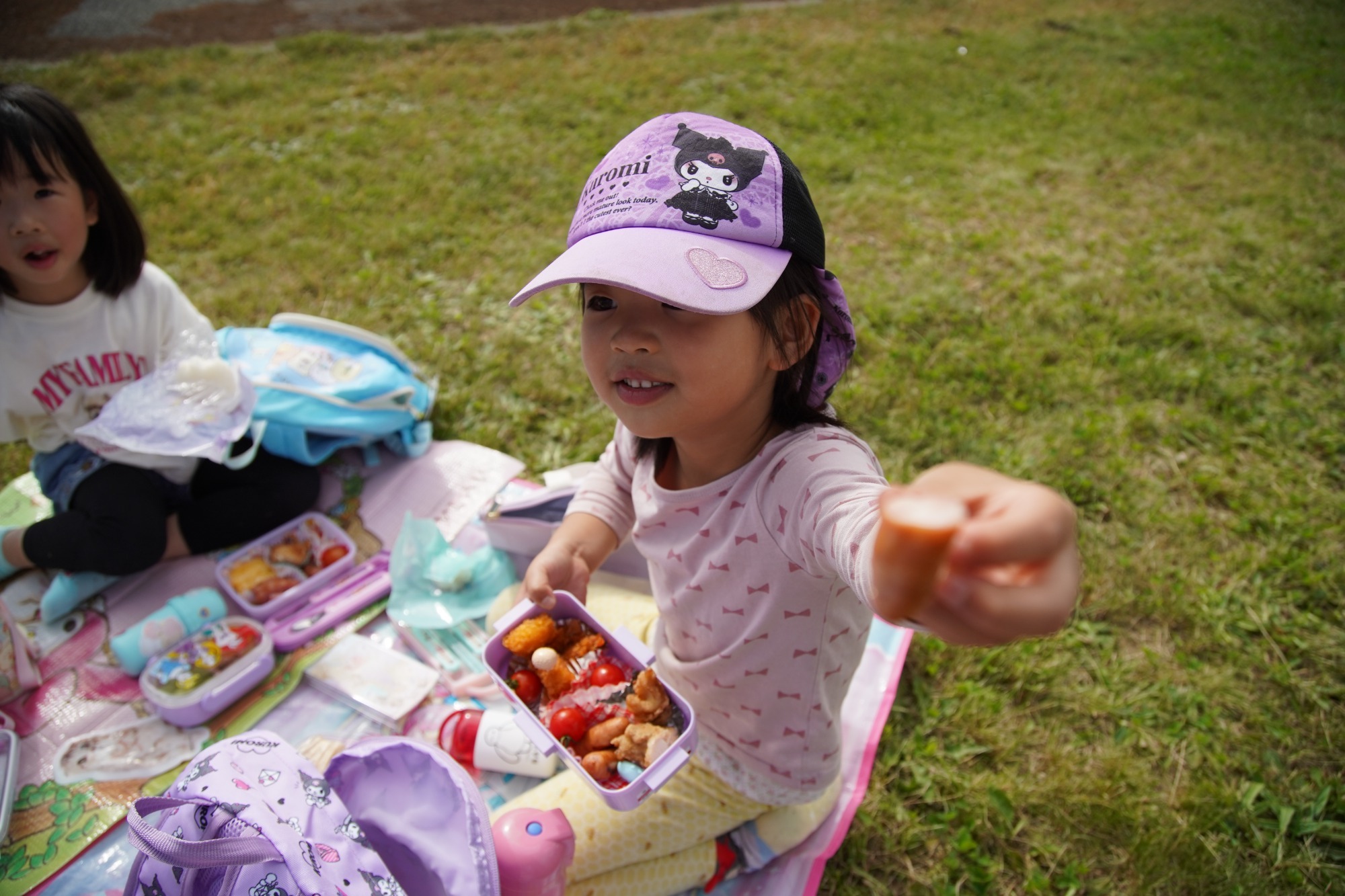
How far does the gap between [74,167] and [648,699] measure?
1.97m

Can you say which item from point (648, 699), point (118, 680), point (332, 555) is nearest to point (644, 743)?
point (648, 699)

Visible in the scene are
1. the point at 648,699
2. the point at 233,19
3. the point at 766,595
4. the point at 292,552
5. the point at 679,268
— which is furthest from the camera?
the point at 233,19

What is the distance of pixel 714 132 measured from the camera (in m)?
1.14

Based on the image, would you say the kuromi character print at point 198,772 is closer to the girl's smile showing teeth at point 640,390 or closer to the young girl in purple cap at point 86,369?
the girl's smile showing teeth at point 640,390

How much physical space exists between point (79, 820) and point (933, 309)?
10.2ft

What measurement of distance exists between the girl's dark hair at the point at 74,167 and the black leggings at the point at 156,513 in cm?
56

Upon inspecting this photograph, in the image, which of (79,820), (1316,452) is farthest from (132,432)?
(1316,452)

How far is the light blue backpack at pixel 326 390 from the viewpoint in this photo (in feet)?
7.75

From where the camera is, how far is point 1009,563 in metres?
0.60

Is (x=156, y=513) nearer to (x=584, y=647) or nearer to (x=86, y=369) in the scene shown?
(x=86, y=369)

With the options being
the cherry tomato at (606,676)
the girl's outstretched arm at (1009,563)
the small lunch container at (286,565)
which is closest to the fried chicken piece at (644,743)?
the cherry tomato at (606,676)

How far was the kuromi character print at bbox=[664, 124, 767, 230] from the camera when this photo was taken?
1.07m

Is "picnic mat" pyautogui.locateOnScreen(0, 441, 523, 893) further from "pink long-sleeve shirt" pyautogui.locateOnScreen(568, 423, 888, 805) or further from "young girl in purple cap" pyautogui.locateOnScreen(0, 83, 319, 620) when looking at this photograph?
"pink long-sleeve shirt" pyautogui.locateOnScreen(568, 423, 888, 805)

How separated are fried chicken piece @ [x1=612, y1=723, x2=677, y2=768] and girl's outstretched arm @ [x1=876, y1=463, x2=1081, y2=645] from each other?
79 cm
